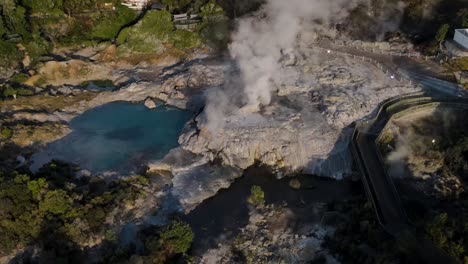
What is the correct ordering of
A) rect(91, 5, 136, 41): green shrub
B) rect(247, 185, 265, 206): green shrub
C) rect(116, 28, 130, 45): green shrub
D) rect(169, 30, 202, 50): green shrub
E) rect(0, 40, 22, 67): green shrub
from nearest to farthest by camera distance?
rect(247, 185, 265, 206): green shrub
rect(0, 40, 22, 67): green shrub
rect(169, 30, 202, 50): green shrub
rect(116, 28, 130, 45): green shrub
rect(91, 5, 136, 41): green shrub

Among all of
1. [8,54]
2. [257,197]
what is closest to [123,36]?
[8,54]

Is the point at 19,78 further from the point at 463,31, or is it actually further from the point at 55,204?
the point at 463,31

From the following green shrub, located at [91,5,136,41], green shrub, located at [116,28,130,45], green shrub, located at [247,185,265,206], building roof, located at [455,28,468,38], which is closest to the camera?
green shrub, located at [247,185,265,206]

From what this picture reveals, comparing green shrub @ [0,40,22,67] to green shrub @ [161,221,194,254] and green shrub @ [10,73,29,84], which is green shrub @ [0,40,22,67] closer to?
green shrub @ [10,73,29,84]

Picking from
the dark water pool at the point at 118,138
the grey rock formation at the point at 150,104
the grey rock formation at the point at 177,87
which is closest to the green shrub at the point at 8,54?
the grey rock formation at the point at 177,87

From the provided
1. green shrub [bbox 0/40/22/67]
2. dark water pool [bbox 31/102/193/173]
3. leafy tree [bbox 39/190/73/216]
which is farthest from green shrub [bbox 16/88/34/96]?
leafy tree [bbox 39/190/73/216]
